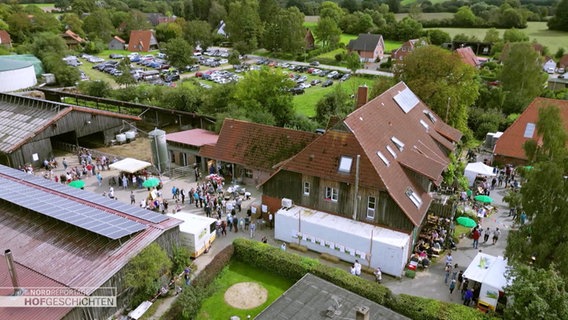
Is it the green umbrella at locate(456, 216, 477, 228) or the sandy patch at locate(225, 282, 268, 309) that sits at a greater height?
the green umbrella at locate(456, 216, 477, 228)

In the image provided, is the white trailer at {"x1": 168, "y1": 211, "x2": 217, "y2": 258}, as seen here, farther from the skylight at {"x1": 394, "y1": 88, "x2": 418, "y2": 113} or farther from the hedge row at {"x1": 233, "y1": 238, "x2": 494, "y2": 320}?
the skylight at {"x1": 394, "y1": 88, "x2": 418, "y2": 113}

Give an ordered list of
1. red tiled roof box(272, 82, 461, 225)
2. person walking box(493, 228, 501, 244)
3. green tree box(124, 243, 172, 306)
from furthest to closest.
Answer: person walking box(493, 228, 501, 244) → red tiled roof box(272, 82, 461, 225) → green tree box(124, 243, 172, 306)

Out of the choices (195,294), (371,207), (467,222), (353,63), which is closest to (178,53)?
(353,63)

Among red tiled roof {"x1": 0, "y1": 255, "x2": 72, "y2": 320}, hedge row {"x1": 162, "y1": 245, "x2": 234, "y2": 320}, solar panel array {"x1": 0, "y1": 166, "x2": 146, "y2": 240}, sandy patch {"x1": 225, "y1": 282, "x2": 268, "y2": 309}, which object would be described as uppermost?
solar panel array {"x1": 0, "y1": 166, "x2": 146, "y2": 240}

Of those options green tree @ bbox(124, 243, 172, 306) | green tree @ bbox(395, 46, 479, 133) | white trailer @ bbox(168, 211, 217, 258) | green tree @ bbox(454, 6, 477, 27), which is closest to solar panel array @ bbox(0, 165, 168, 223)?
white trailer @ bbox(168, 211, 217, 258)

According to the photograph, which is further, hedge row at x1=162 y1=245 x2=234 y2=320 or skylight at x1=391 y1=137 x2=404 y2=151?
skylight at x1=391 y1=137 x2=404 y2=151

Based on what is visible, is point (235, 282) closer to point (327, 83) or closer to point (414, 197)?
point (414, 197)
